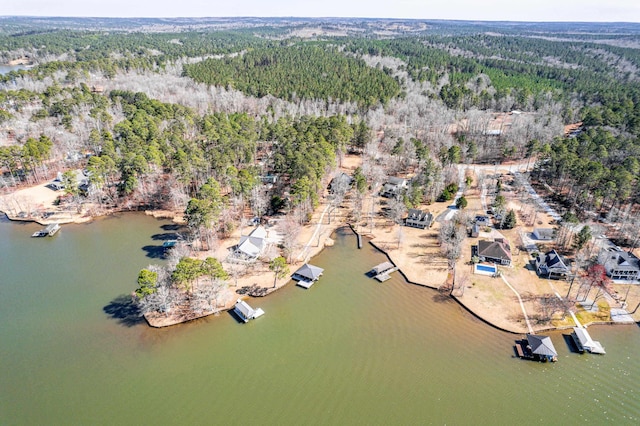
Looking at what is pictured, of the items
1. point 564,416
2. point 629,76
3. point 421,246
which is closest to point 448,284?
point 421,246

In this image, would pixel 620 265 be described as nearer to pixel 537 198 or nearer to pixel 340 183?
pixel 537 198

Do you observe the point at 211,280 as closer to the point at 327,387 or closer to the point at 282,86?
the point at 327,387

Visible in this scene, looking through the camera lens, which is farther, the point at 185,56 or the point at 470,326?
the point at 185,56

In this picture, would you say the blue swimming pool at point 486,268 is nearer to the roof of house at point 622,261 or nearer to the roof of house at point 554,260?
the roof of house at point 554,260

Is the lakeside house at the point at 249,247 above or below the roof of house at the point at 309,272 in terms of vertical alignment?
above

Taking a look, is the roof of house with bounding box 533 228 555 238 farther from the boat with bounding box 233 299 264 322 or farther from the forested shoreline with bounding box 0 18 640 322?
the boat with bounding box 233 299 264 322

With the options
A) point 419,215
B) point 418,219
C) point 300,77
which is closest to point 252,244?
point 418,219

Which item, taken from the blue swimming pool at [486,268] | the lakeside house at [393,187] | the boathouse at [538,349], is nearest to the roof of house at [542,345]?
the boathouse at [538,349]
